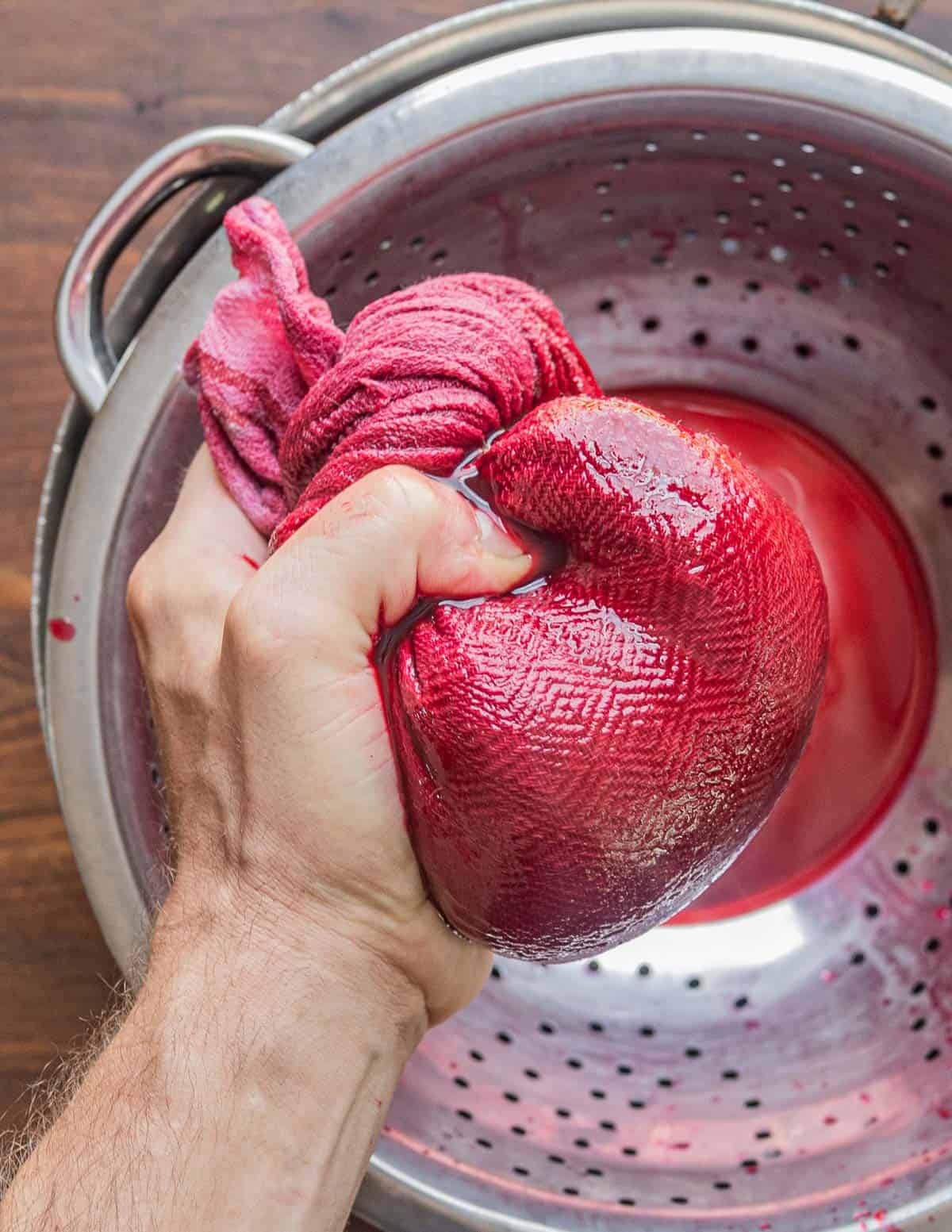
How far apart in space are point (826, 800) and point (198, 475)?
1.59 feet

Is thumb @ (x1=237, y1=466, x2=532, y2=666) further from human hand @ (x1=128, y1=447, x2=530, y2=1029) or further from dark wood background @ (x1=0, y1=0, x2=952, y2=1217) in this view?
dark wood background @ (x1=0, y1=0, x2=952, y2=1217)

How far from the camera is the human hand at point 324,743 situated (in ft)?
1.22

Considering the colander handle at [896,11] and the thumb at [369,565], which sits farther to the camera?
the colander handle at [896,11]

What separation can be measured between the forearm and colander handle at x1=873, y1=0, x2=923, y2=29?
0.58m

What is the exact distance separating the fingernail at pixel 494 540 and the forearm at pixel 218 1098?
173mm

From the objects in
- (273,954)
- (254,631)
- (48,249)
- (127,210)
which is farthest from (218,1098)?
(48,249)

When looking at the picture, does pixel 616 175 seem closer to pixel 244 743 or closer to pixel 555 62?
pixel 555 62

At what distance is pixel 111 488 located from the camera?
1.75 ft

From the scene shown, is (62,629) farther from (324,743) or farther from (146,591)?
(324,743)

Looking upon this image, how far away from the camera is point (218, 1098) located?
404 mm

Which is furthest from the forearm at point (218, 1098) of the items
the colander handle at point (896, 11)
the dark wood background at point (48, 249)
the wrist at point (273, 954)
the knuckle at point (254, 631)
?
the colander handle at point (896, 11)

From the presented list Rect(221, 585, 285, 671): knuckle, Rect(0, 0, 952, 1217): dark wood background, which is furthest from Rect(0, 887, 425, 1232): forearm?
Rect(0, 0, 952, 1217): dark wood background

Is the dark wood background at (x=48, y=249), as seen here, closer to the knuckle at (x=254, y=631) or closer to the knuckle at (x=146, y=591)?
the knuckle at (x=146, y=591)

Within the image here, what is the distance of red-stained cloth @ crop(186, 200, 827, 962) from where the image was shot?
1.18 ft
